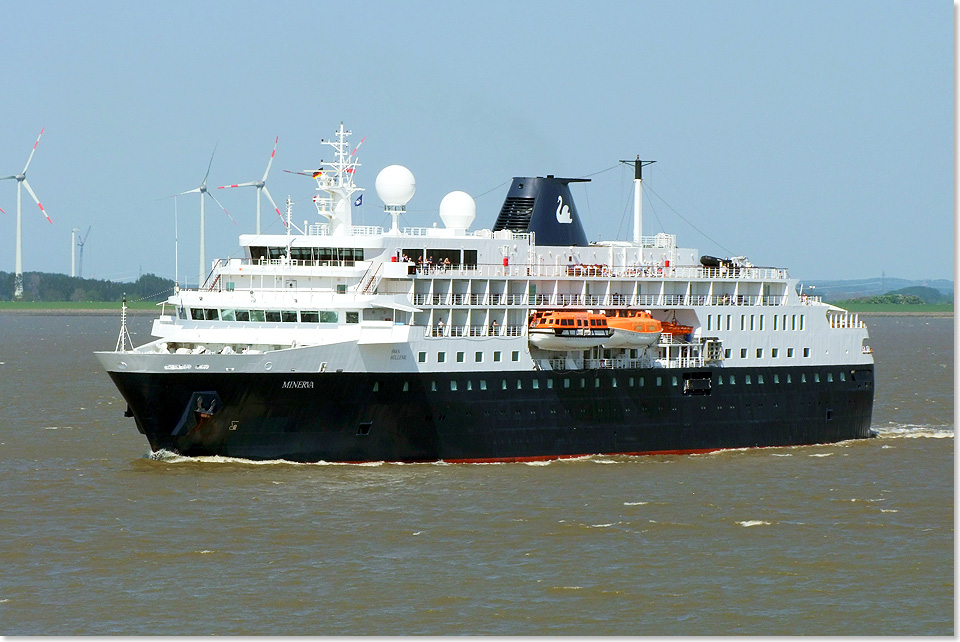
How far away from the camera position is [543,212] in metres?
43.9

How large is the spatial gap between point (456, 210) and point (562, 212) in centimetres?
363

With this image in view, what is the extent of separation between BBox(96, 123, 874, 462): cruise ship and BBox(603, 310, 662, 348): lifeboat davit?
7 cm

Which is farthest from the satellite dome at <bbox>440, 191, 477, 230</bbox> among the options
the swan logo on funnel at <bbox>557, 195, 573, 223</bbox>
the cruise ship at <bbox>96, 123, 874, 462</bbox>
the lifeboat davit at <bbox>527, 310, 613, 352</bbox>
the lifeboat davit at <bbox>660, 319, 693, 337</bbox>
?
the lifeboat davit at <bbox>660, 319, 693, 337</bbox>

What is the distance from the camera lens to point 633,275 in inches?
1703

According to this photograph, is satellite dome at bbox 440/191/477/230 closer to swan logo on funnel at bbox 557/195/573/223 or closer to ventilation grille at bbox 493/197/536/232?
ventilation grille at bbox 493/197/536/232

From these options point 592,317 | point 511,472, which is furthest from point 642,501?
point 592,317

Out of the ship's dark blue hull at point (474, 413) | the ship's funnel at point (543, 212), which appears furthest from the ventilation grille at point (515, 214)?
the ship's dark blue hull at point (474, 413)

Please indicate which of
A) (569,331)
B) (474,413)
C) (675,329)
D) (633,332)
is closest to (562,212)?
(675,329)

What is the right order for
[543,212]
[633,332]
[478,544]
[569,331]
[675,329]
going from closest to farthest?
[478,544], [569,331], [633,332], [675,329], [543,212]

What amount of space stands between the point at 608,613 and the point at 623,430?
16.9 m

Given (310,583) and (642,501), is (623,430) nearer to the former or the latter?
(642,501)

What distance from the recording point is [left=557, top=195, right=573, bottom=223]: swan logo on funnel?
44.2 meters

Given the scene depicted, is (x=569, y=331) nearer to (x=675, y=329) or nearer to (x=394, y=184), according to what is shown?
(x=675, y=329)

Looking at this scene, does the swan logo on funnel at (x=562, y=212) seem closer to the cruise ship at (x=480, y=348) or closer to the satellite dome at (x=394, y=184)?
the cruise ship at (x=480, y=348)
